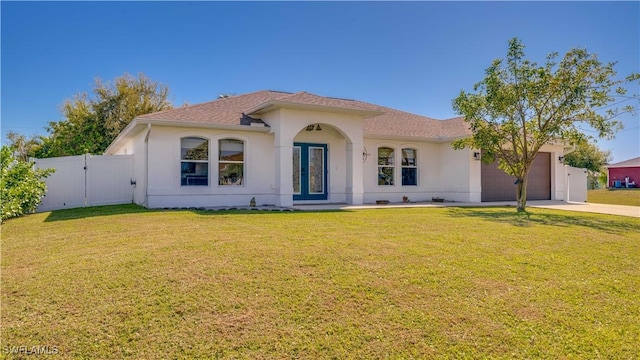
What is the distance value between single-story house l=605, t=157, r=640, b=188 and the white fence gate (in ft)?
159

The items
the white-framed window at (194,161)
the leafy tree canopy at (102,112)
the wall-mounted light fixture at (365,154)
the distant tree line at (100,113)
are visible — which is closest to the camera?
the white-framed window at (194,161)

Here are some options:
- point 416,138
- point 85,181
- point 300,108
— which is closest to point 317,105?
point 300,108

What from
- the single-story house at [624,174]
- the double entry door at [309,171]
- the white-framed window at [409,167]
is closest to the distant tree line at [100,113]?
the double entry door at [309,171]

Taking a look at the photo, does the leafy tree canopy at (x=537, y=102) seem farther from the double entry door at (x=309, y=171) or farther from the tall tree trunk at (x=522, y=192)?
the double entry door at (x=309, y=171)

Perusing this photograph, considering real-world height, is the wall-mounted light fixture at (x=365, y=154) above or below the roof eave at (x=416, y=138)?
below

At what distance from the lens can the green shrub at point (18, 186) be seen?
9.81m

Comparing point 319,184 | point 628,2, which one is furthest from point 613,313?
point 628,2

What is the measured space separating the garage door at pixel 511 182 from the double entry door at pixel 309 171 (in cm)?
768

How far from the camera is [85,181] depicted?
13609 millimetres

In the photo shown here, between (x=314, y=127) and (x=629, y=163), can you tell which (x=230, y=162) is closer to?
(x=314, y=127)

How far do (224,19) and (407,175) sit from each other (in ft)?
33.9

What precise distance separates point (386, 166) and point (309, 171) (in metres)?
3.81

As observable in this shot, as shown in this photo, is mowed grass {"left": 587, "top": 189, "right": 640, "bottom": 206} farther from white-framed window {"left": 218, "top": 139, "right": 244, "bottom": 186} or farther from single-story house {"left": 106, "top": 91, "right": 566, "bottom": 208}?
white-framed window {"left": 218, "top": 139, "right": 244, "bottom": 186}

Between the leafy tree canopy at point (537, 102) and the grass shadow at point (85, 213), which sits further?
the leafy tree canopy at point (537, 102)
